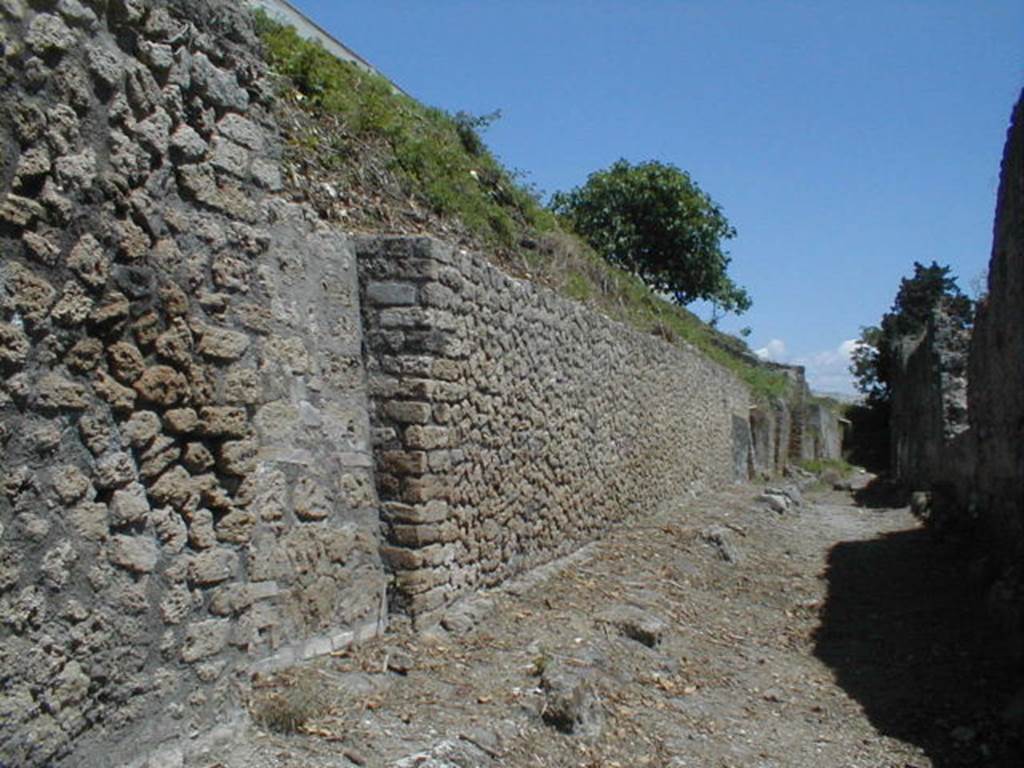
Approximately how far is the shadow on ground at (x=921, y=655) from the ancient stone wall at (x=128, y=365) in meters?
3.82

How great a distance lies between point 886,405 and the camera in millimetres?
36250

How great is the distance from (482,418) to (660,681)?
6.85 ft

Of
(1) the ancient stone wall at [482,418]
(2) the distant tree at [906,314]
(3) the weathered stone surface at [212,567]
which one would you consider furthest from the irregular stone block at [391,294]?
(2) the distant tree at [906,314]

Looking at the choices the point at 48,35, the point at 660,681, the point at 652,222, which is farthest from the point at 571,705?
the point at 652,222

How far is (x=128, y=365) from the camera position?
131 inches

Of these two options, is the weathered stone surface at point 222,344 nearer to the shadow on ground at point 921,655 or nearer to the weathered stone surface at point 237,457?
the weathered stone surface at point 237,457

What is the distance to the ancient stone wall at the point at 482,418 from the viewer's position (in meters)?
5.88

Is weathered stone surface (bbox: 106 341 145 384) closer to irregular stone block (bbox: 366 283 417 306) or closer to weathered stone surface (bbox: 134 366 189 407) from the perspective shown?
weathered stone surface (bbox: 134 366 189 407)

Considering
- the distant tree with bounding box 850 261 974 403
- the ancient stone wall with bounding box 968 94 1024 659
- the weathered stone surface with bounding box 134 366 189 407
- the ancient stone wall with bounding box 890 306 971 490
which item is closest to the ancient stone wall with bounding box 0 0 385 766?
Answer: the weathered stone surface with bounding box 134 366 189 407

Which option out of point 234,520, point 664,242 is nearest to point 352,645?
point 234,520

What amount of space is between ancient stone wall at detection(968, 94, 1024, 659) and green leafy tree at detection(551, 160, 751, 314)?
1485 cm

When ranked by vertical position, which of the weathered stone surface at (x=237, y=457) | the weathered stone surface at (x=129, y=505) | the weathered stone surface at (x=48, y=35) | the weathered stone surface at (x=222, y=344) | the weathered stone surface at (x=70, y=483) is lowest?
the weathered stone surface at (x=129, y=505)

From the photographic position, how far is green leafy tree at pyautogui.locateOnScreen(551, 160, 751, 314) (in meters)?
25.0

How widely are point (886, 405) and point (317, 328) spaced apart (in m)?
34.3
